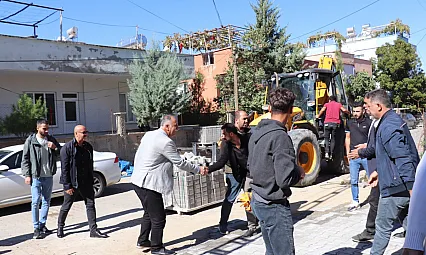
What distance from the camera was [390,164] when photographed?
4.02m

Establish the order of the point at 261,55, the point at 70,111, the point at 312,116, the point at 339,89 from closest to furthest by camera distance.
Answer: the point at 312,116 < the point at 339,89 < the point at 70,111 < the point at 261,55

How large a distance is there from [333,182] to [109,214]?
5.62 m

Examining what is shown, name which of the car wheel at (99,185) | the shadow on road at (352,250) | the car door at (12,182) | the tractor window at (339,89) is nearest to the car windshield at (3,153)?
the car door at (12,182)

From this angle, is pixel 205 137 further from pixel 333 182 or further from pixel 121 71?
pixel 333 182

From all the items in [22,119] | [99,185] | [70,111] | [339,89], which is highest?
[339,89]

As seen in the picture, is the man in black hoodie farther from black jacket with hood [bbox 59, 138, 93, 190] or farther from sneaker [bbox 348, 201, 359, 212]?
sneaker [bbox 348, 201, 359, 212]

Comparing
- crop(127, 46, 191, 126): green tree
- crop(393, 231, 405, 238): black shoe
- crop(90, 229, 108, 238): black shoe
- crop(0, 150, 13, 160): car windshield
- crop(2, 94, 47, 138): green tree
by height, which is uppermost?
crop(127, 46, 191, 126): green tree

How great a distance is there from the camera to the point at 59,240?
6453 mm

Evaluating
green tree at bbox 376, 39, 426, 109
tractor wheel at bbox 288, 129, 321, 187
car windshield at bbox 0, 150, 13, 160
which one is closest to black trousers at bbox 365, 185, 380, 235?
tractor wheel at bbox 288, 129, 321, 187

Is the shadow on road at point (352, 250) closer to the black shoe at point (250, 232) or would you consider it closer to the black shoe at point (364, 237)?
the black shoe at point (364, 237)

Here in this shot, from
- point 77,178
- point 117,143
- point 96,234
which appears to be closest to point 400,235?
point 96,234

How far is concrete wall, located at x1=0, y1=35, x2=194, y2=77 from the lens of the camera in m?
15.2

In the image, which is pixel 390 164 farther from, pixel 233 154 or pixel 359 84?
pixel 359 84

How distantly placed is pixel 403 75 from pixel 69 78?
92.0 ft
